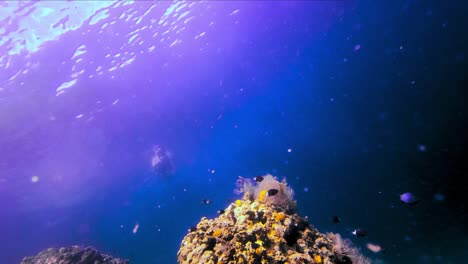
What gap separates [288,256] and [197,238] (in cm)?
207

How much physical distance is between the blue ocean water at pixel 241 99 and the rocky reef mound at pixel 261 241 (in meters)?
3.93

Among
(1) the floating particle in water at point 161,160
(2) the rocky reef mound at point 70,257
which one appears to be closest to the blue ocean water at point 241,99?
(1) the floating particle in water at point 161,160

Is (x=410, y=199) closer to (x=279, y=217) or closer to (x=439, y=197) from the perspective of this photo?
(x=279, y=217)

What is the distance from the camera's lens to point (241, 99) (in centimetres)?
4703

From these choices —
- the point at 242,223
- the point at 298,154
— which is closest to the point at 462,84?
the point at 242,223

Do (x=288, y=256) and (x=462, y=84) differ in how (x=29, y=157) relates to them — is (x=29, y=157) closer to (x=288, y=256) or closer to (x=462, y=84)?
(x=288, y=256)

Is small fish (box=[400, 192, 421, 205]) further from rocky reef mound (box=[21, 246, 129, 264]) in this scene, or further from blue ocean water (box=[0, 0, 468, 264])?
rocky reef mound (box=[21, 246, 129, 264])

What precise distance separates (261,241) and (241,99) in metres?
41.9

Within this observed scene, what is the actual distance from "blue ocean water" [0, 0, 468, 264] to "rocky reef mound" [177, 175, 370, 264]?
12.9ft

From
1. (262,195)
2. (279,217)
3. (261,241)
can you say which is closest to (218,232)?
(261,241)

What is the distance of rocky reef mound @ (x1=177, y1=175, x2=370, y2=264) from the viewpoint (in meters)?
5.47

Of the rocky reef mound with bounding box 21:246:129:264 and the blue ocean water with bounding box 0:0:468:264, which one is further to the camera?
the blue ocean water with bounding box 0:0:468:264

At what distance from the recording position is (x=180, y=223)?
7962 centimetres

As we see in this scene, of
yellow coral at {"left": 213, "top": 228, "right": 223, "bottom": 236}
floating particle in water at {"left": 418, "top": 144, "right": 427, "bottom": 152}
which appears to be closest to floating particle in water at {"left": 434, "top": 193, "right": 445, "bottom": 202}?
floating particle in water at {"left": 418, "top": 144, "right": 427, "bottom": 152}
